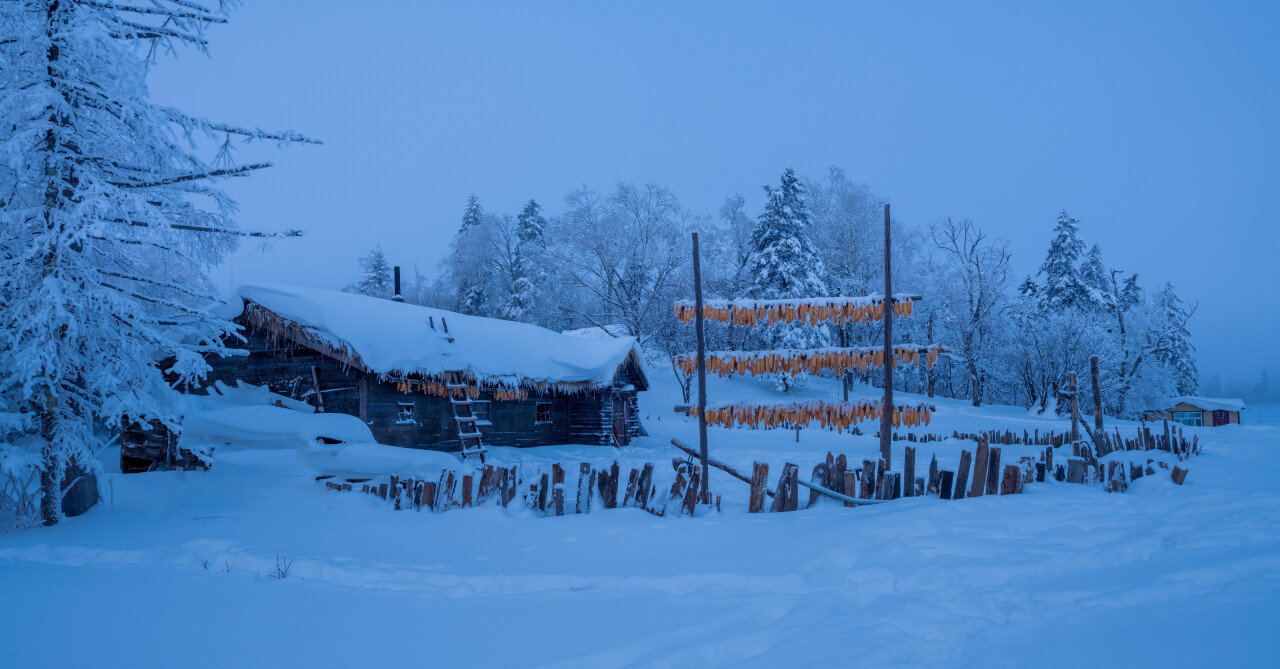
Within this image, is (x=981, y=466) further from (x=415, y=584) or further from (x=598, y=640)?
(x=415, y=584)

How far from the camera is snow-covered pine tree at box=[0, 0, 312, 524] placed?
745 centimetres

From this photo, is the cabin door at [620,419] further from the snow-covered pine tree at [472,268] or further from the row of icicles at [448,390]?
the snow-covered pine tree at [472,268]

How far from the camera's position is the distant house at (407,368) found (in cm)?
1560

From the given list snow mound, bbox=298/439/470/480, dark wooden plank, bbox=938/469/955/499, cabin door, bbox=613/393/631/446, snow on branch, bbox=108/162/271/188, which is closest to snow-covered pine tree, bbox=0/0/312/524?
snow on branch, bbox=108/162/271/188

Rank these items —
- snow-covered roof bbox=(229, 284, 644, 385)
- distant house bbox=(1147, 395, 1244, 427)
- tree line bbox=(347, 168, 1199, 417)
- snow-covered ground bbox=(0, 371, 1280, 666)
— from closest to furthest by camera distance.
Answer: snow-covered ground bbox=(0, 371, 1280, 666) → snow-covered roof bbox=(229, 284, 644, 385) → tree line bbox=(347, 168, 1199, 417) → distant house bbox=(1147, 395, 1244, 427)

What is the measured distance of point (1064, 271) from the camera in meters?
42.2

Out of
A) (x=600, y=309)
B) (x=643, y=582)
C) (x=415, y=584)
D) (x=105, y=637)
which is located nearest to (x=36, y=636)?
(x=105, y=637)

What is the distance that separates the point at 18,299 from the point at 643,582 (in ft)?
26.6

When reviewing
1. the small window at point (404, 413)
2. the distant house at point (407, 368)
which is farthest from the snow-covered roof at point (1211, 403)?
the small window at point (404, 413)

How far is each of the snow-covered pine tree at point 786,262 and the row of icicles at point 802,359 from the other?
2330 centimetres

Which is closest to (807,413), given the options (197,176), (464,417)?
(197,176)

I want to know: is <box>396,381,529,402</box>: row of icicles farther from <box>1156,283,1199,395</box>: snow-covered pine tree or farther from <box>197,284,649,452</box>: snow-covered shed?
<box>1156,283,1199,395</box>: snow-covered pine tree

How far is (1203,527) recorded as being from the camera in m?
6.39

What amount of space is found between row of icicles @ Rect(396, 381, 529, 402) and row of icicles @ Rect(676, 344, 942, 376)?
817 cm
